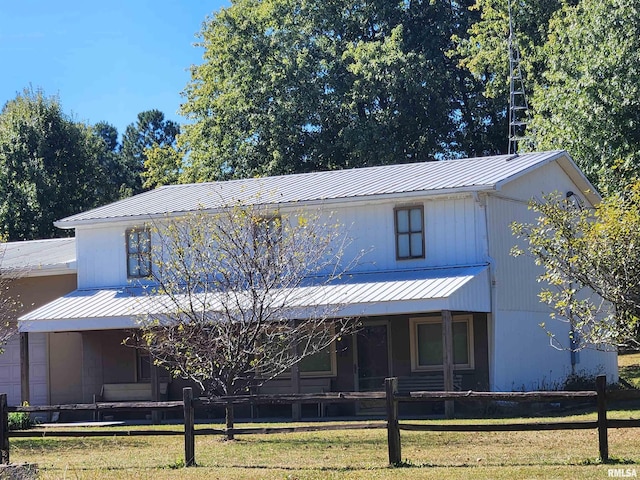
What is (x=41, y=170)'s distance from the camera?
5084 cm

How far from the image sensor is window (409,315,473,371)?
93.7 feet

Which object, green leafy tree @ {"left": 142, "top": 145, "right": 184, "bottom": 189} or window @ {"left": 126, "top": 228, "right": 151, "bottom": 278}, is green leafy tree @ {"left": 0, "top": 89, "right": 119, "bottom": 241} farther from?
window @ {"left": 126, "top": 228, "right": 151, "bottom": 278}

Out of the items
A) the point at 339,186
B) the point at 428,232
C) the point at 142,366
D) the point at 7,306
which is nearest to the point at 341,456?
the point at 428,232

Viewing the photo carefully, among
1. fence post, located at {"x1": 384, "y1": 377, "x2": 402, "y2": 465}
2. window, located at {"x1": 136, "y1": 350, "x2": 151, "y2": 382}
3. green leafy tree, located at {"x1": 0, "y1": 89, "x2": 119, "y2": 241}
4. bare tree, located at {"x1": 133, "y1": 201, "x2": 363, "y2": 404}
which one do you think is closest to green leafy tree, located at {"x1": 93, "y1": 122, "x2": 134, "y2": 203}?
green leafy tree, located at {"x1": 0, "y1": 89, "x2": 119, "y2": 241}

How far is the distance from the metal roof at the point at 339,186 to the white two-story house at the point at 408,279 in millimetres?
58

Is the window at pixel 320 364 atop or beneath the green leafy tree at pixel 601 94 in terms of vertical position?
beneath

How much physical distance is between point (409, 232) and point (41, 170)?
2651 centimetres

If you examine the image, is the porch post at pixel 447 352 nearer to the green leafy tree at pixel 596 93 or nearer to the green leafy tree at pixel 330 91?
the green leafy tree at pixel 596 93

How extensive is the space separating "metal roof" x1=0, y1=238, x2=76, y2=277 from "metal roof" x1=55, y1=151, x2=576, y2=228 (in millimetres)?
1226

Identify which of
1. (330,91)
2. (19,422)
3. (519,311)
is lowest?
(19,422)

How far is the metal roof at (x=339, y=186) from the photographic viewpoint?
93.4ft

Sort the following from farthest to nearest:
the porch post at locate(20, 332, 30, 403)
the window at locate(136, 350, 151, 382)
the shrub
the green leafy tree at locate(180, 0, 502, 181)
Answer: the green leafy tree at locate(180, 0, 502, 181), the window at locate(136, 350, 151, 382), the porch post at locate(20, 332, 30, 403), the shrub

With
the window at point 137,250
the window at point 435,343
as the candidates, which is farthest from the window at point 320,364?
the window at point 137,250

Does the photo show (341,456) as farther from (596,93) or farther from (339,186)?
(596,93)
